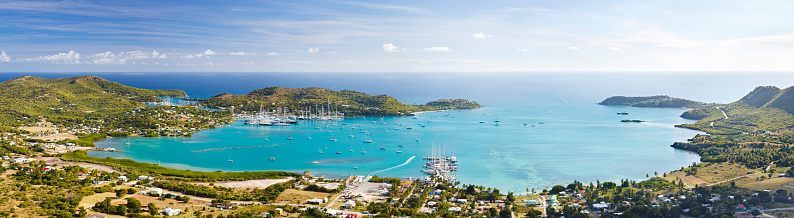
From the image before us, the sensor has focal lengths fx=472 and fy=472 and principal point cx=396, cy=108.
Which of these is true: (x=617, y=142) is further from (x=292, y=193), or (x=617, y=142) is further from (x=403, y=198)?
(x=292, y=193)

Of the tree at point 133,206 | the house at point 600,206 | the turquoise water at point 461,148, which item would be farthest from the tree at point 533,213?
the tree at point 133,206

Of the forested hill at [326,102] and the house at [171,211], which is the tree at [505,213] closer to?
the house at [171,211]

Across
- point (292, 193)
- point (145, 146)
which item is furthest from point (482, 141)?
point (145, 146)

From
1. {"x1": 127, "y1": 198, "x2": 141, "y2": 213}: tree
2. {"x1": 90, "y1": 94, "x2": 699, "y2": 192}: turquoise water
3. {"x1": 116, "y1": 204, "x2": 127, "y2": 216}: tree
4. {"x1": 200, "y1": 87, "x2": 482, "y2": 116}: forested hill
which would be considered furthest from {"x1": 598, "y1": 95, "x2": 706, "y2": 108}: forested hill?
{"x1": 116, "y1": 204, "x2": 127, "y2": 216}: tree

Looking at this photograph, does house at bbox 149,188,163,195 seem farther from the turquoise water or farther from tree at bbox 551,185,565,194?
tree at bbox 551,185,565,194

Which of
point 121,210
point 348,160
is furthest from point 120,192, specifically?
point 348,160

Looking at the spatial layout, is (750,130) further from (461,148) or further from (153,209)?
(153,209)

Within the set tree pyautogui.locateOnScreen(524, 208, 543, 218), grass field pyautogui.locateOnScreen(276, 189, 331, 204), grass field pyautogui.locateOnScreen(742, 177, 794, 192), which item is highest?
grass field pyautogui.locateOnScreen(742, 177, 794, 192)
